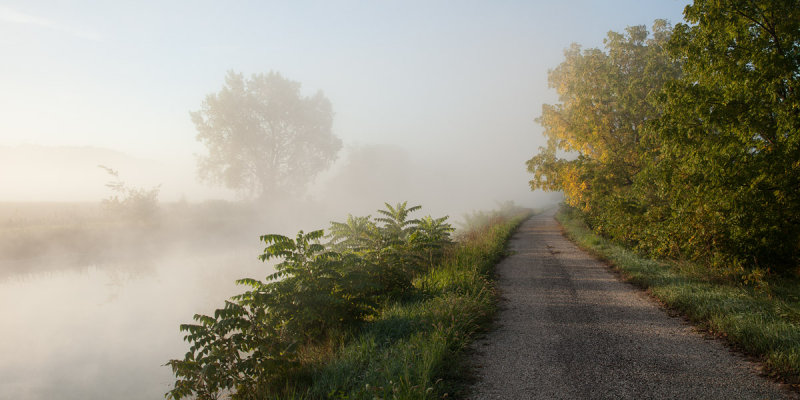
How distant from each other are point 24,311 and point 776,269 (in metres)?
20.1

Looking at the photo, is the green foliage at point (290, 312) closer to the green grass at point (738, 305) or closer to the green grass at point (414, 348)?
the green grass at point (414, 348)

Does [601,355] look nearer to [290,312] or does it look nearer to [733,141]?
[290,312]

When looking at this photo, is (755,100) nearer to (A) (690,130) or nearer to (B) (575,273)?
(A) (690,130)

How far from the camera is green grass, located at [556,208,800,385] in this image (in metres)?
4.30

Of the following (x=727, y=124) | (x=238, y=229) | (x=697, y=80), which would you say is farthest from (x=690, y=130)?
(x=238, y=229)

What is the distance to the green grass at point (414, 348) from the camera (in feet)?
12.6

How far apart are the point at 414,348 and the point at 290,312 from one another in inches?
86.4

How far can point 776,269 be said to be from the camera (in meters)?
7.87

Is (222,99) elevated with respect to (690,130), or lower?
elevated

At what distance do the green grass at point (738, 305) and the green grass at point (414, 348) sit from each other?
3.37 m

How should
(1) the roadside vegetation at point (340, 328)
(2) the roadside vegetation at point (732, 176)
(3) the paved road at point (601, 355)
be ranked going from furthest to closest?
Result: (2) the roadside vegetation at point (732, 176)
(1) the roadside vegetation at point (340, 328)
(3) the paved road at point (601, 355)

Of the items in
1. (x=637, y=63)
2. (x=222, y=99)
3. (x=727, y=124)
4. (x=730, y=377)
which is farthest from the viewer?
(x=222, y=99)

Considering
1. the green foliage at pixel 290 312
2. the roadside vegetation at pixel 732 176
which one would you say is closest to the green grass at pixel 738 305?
the roadside vegetation at pixel 732 176

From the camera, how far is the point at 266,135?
40344 mm
